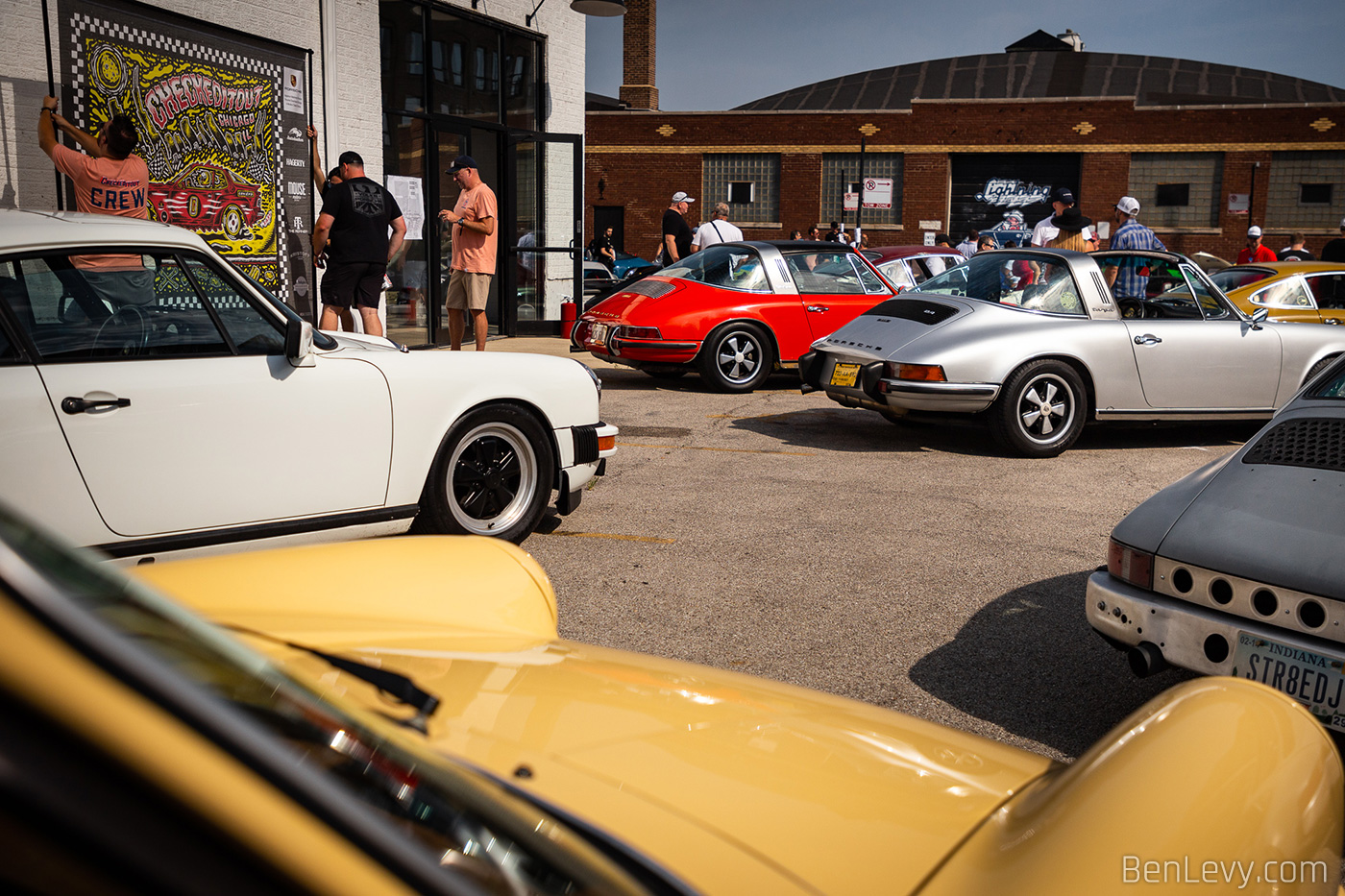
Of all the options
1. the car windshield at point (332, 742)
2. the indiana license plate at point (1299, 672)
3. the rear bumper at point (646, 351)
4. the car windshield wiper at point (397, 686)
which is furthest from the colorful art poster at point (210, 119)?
the car windshield at point (332, 742)

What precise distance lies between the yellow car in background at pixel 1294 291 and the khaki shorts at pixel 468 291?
7.56 meters

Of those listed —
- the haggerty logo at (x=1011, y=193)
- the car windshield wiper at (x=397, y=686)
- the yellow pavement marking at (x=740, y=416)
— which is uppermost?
the haggerty logo at (x=1011, y=193)

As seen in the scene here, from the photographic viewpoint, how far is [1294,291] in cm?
1094

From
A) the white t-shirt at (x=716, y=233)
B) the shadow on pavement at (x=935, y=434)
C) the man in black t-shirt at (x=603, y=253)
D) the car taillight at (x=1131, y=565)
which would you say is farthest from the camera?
the man in black t-shirt at (x=603, y=253)

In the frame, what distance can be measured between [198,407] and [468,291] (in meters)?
6.82

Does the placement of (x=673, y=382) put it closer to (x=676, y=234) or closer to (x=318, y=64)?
(x=676, y=234)

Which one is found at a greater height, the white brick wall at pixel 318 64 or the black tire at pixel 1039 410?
the white brick wall at pixel 318 64

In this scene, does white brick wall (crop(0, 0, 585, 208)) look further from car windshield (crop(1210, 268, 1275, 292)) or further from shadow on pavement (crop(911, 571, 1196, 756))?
car windshield (crop(1210, 268, 1275, 292))

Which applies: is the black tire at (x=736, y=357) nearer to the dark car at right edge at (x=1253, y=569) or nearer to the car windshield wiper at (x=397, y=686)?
the dark car at right edge at (x=1253, y=569)

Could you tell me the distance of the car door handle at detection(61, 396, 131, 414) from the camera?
3.45 meters

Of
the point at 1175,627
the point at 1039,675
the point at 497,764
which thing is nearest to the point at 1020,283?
the point at 1039,675

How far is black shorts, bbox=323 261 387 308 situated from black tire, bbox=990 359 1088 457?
5182 millimetres

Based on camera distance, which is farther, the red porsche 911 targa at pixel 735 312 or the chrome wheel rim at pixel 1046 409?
the red porsche 911 targa at pixel 735 312

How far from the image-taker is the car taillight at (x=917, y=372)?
23.0 ft
